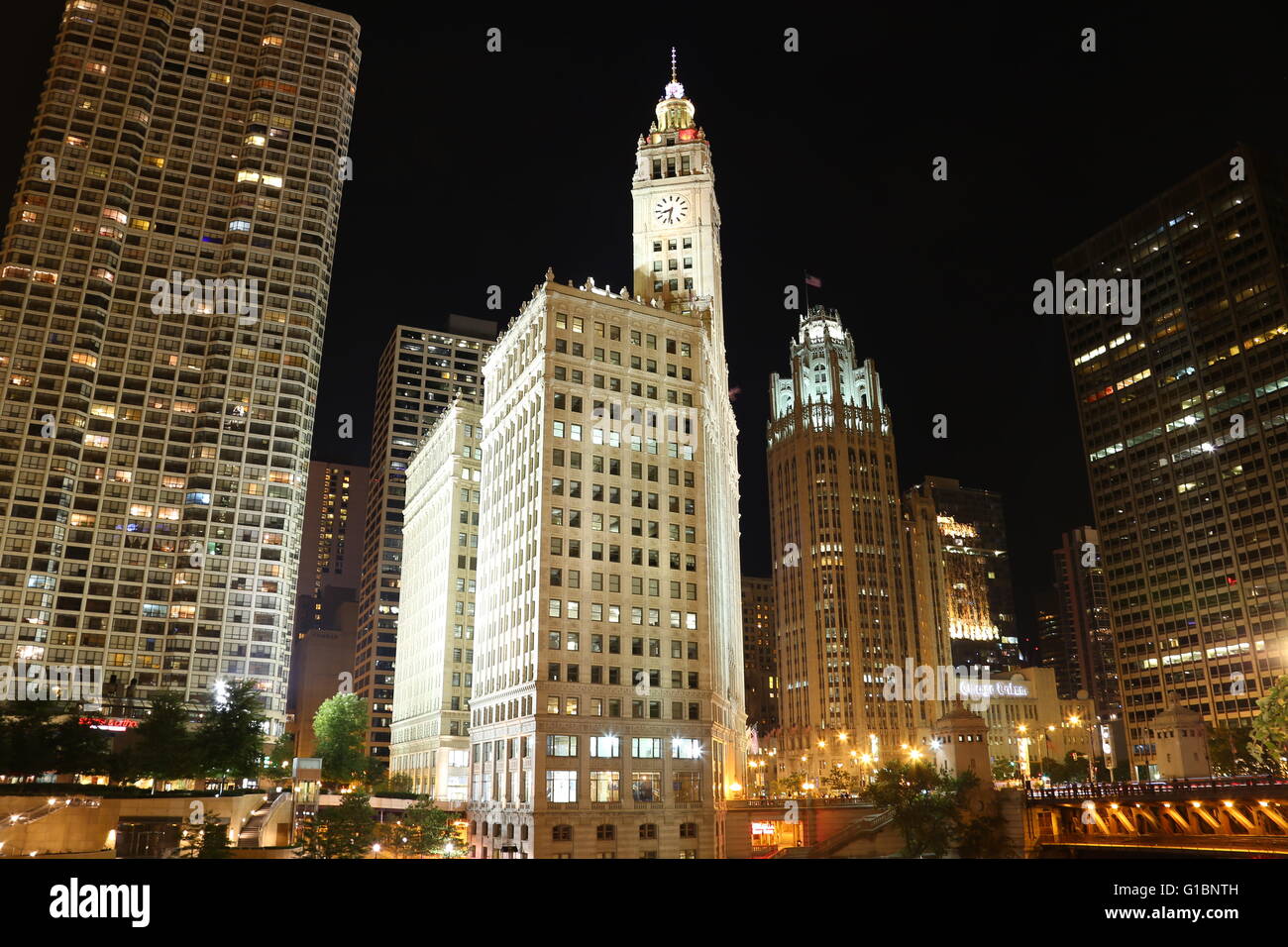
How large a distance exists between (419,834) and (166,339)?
110 m

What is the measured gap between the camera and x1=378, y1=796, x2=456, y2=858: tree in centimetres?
8162

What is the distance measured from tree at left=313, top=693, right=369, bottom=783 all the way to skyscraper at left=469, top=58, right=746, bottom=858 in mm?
41857

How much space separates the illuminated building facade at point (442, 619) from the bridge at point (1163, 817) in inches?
2753

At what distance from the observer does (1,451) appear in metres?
141

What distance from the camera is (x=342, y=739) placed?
465 ft

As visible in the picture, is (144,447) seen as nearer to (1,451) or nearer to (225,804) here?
(1,451)

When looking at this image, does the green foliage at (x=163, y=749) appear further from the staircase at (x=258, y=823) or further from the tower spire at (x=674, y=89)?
the tower spire at (x=674, y=89)

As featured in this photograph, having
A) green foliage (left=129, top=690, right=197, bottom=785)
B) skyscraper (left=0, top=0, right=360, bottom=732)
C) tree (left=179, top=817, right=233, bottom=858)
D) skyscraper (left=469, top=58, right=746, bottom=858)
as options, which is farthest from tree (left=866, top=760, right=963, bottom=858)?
skyscraper (left=0, top=0, right=360, bottom=732)

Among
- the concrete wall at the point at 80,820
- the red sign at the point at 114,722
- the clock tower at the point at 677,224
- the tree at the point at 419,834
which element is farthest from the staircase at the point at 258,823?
the clock tower at the point at 677,224

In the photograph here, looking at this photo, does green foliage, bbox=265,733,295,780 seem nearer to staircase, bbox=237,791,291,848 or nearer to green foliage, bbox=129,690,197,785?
green foliage, bbox=129,690,197,785

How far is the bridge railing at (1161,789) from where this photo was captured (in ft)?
266

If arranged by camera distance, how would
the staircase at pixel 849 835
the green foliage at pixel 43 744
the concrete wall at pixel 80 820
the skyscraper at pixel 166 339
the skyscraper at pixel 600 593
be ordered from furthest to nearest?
the skyscraper at pixel 166 339 → the green foliage at pixel 43 744 → the skyscraper at pixel 600 593 → the staircase at pixel 849 835 → the concrete wall at pixel 80 820

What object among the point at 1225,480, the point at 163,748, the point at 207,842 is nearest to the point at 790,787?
the point at 163,748

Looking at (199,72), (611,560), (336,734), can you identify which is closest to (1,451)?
(336,734)
